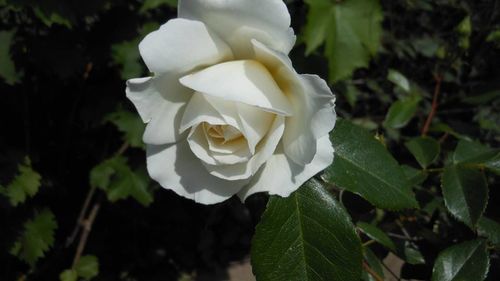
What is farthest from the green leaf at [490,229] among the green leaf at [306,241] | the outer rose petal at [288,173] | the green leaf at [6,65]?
the green leaf at [6,65]

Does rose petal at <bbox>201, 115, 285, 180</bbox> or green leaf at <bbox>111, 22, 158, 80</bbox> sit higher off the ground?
rose petal at <bbox>201, 115, 285, 180</bbox>

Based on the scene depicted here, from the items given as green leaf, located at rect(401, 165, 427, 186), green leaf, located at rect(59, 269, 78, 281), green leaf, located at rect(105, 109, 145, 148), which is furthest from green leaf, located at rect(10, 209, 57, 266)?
green leaf, located at rect(401, 165, 427, 186)

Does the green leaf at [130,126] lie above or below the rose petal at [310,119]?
below

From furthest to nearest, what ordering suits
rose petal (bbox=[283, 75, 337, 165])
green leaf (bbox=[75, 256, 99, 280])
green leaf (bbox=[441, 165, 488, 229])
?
1. green leaf (bbox=[75, 256, 99, 280])
2. green leaf (bbox=[441, 165, 488, 229])
3. rose petal (bbox=[283, 75, 337, 165])

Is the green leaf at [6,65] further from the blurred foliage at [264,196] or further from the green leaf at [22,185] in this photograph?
the green leaf at [22,185]

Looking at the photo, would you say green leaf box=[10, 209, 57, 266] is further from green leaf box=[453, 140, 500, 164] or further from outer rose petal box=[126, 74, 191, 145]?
green leaf box=[453, 140, 500, 164]
